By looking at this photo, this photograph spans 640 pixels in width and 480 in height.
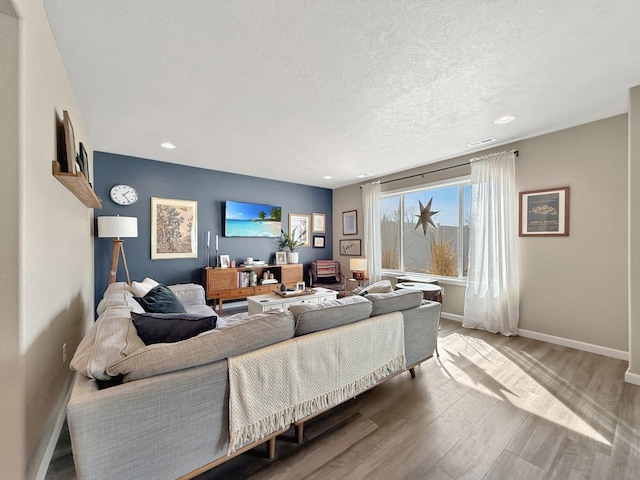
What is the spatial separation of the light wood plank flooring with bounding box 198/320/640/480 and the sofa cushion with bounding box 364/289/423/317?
69 centimetres

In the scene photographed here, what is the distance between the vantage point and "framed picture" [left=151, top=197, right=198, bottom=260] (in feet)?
13.3

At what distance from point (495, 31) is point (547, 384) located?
276 cm

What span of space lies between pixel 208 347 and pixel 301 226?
460cm

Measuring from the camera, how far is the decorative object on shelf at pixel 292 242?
17.5 ft

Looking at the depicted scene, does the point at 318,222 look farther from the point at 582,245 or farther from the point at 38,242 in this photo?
the point at 38,242

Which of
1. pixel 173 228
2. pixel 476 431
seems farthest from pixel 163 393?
pixel 173 228

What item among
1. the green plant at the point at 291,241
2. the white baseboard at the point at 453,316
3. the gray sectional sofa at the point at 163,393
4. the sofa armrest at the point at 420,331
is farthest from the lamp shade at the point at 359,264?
the gray sectional sofa at the point at 163,393

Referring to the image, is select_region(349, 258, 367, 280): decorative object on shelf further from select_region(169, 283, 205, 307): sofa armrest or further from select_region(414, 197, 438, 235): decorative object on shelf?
select_region(169, 283, 205, 307): sofa armrest

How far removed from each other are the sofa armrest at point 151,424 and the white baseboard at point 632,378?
3286 mm

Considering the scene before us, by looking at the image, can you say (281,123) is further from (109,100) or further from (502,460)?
(502,460)

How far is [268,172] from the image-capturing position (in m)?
4.76

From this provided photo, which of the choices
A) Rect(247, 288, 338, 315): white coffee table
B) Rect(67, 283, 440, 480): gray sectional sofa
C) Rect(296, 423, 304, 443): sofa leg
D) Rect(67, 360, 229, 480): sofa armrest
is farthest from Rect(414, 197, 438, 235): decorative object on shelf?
Rect(67, 360, 229, 480): sofa armrest

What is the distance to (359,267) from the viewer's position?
5016 mm

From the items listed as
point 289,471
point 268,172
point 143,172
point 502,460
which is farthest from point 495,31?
point 143,172
